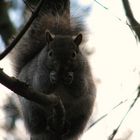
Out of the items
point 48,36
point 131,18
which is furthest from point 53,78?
point 131,18

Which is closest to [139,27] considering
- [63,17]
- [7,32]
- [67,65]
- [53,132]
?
[7,32]

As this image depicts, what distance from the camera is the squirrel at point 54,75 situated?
3598 millimetres

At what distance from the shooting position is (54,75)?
348 cm

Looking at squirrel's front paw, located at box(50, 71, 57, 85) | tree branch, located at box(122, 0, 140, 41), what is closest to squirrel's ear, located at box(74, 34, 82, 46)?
squirrel's front paw, located at box(50, 71, 57, 85)

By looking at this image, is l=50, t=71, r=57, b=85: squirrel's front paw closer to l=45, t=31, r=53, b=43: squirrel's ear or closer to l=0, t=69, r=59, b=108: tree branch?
l=45, t=31, r=53, b=43: squirrel's ear

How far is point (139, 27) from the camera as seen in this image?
1925 millimetres

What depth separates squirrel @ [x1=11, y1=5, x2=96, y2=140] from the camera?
360 cm

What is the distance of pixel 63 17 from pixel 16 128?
107cm

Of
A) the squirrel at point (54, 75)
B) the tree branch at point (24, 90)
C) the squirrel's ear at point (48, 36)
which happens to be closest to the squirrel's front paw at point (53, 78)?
the squirrel at point (54, 75)

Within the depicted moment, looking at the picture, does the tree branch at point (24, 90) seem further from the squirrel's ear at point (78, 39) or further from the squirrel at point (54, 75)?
the squirrel's ear at point (78, 39)

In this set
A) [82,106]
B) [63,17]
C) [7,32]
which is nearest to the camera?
[7,32]

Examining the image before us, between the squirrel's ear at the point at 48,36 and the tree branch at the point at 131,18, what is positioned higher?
the tree branch at the point at 131,18

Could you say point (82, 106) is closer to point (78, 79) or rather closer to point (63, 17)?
point (78, 79)

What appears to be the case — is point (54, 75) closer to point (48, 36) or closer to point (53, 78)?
point (53, 78)
